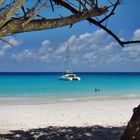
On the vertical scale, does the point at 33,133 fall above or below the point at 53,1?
below

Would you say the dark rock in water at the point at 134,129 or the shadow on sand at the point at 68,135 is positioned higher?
the dark rock in water at the point at 134,129

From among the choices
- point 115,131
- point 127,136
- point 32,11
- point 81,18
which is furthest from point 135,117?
point 115,131

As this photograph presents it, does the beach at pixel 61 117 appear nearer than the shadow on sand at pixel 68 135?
No

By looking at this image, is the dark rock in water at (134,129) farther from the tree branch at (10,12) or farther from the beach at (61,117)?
the beach at (61,117)

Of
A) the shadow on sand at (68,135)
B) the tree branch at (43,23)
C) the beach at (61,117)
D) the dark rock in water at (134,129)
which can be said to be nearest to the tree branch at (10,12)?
the tree branch at (43,23)

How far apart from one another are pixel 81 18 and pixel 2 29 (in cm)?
94

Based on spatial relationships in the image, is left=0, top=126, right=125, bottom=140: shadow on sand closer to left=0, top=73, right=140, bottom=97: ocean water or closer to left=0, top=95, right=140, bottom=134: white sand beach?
left=0, top=95, right=140, bottom=134: white sand beach

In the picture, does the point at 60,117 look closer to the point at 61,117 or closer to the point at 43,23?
the point at 61,117

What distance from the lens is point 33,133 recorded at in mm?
10531

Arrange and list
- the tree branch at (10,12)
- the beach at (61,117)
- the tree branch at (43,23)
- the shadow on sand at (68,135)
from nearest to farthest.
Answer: the tree branch at (10,12)
the tree branch at (43,23)
the shadow on sand at (68,135)
the beach at (61,117)

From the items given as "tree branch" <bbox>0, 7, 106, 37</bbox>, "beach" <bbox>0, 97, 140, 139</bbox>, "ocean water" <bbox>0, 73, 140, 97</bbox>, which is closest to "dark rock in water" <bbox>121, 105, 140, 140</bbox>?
"tree branch" <bbox>0, 7, 106, 37</bbox>

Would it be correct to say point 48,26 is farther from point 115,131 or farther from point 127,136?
point 115,131

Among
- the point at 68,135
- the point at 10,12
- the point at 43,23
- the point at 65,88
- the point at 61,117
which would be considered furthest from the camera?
the point at 65,88

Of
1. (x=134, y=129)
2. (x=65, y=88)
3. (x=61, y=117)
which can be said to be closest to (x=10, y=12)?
(x=134, y=129)
